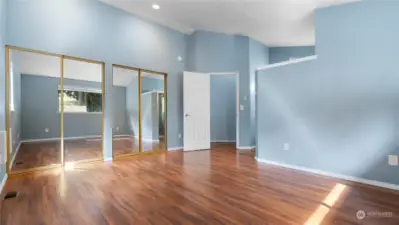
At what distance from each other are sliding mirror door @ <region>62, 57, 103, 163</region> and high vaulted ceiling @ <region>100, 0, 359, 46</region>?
4.82 ft

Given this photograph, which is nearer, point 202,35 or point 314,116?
point 314,116

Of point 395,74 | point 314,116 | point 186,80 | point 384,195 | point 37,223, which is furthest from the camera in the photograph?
point 186,80

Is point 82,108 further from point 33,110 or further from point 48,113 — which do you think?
point 33,110

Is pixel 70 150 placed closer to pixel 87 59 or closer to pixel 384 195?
pixel 87 59

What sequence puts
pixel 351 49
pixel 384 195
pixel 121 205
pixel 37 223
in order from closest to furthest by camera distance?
pixel 37 223 → pixel 121 205 → pixel 384 195 → pixel 351 49

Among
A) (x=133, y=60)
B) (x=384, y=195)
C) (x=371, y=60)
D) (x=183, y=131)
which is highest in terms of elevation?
(x=133, y=60)

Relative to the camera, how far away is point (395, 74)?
2678 mm

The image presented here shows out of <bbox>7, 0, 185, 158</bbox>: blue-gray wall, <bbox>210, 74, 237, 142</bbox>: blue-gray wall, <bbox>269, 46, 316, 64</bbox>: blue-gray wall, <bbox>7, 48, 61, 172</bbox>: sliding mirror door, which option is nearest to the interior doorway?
<bbox>7, 0, 185, 158</bbox>: blue-gray wall

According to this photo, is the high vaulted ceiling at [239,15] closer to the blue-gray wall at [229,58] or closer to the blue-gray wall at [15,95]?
the blue-gray wall at [229,58]

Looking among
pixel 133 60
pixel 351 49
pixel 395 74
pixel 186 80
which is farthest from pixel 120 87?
pixel 395 74

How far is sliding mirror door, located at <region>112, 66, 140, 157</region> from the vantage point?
471 centimetres

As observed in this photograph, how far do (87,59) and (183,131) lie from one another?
2703 mm

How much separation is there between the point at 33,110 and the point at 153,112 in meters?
2.58

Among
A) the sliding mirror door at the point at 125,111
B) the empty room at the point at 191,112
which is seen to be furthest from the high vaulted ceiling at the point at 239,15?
the sliding mirror door at the point at 125,111
